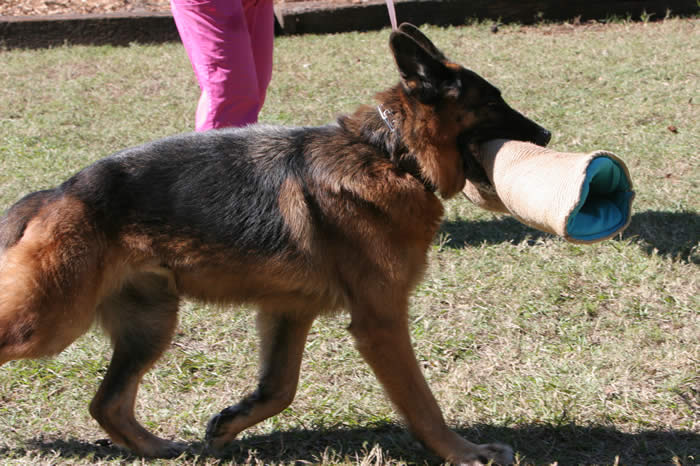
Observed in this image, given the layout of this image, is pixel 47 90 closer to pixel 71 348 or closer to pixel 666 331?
pixel 71 348

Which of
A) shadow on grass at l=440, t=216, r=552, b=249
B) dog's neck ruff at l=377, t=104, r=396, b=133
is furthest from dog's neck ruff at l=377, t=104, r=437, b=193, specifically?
shadow on grass at l=440, t=216, r=552, b=249

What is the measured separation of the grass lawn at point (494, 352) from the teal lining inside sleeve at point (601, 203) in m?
0.87

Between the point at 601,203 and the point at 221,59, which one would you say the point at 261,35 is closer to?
the point at 221,59

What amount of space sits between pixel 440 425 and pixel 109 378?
1.45 meters

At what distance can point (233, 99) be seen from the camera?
4.34 meters

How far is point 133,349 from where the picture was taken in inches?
131

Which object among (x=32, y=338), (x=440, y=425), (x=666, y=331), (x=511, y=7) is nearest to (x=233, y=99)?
(x=32, y=338)

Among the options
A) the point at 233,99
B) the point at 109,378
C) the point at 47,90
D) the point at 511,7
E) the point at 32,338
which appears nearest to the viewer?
the point at 32,338

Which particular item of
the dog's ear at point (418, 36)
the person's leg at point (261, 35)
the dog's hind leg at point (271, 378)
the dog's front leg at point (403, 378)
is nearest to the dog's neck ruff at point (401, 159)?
the dog's ear at point (418, 36)

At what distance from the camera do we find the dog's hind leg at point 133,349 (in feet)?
10.7

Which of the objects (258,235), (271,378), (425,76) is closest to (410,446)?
(271,378)

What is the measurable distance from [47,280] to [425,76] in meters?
1.70

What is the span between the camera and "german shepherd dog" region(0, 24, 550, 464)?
294 cm

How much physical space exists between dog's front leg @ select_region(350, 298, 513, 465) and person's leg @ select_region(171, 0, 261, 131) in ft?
5.81
